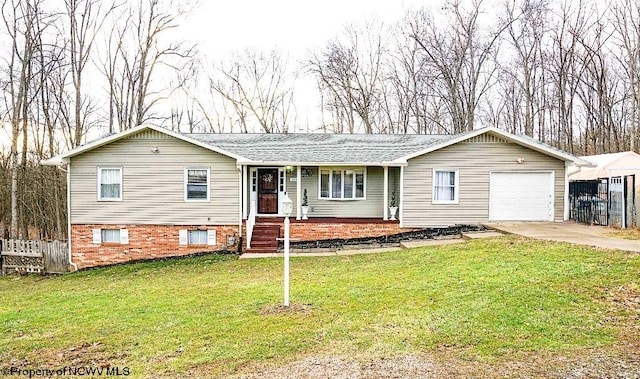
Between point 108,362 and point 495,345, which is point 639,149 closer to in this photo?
point 495,345

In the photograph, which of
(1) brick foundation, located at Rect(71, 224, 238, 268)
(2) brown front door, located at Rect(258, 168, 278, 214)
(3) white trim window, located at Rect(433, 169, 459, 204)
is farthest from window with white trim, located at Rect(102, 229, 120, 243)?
(3) white trim window, located at Rect(433, 169, 459, 204)

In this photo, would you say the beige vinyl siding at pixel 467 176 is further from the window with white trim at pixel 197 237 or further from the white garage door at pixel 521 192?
the window with white trim at pixel 197 237

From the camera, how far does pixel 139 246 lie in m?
16.3

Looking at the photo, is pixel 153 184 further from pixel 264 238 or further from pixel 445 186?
pixel 445 186

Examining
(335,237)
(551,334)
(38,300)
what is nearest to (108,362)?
(551,334)

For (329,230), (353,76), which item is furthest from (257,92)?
(329,230)

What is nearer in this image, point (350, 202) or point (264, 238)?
point (264, 238)

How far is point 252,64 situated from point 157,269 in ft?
79.9

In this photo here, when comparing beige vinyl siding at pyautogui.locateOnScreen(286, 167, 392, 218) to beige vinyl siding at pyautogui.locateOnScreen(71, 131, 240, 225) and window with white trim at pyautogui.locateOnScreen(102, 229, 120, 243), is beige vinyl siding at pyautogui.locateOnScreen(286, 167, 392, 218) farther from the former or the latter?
window with white trim at pyautogui.locateOnScreen(102, 229, 120, 243)

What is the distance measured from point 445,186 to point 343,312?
10.2 metres

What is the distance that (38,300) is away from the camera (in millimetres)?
11055

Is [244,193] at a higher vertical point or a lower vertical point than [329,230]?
higher

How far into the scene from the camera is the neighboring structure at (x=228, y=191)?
16.2m

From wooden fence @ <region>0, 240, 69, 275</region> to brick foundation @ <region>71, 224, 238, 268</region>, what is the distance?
0.53 m
